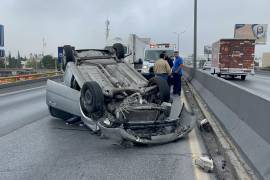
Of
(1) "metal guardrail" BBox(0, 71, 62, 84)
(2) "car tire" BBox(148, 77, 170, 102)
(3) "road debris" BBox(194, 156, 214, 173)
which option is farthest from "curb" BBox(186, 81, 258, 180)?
(1) "metal guardrail" BBox(0, 71, 62, 84)

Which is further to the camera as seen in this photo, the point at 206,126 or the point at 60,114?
the point at 60,114

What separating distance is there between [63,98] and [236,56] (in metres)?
29.0

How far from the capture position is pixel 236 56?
1475 inches

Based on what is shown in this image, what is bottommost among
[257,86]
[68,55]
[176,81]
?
[257,86]

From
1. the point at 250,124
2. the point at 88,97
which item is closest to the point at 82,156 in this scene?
the point at 88,97

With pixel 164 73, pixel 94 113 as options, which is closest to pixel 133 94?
pixel 94 113

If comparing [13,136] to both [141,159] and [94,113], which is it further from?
[141,159]

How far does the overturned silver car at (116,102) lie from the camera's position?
840cm

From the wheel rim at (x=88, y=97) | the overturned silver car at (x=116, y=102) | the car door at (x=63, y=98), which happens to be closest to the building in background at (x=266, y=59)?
the overturned silver car at (x=116, y=102)

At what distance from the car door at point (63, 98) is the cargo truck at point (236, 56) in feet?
92.2

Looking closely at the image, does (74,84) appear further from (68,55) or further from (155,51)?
(155,51)

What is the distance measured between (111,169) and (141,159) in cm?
82

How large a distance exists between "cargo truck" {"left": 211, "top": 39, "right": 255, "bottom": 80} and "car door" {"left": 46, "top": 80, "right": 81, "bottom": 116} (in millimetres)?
28105

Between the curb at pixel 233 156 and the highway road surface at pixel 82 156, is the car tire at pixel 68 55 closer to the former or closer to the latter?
the highway road surface at pixel 82 156
